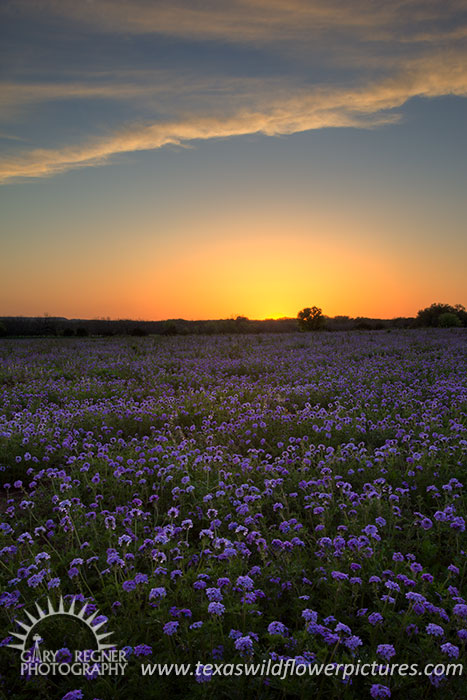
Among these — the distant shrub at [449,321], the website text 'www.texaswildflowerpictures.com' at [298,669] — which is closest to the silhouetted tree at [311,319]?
the distant shrub at [449,321]

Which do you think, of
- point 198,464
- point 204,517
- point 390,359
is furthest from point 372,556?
point 390,359

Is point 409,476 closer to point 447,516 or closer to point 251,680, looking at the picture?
point 447,516

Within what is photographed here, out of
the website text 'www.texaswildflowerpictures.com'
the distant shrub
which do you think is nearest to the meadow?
the website text 'www.texaswildflowerpictures.com'

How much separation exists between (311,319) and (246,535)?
36584 millimetres

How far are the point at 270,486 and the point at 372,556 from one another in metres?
1.52

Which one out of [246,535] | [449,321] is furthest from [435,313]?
[246,535]

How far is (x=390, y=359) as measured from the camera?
15.3 meters

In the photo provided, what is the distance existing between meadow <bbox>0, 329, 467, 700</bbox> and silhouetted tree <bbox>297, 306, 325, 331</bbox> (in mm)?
29062

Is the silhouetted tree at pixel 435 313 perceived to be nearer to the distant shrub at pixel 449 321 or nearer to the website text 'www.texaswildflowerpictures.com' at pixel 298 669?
the distant shrub at pixel 449 321

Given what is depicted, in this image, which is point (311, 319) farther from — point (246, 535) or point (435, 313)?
point (246, 535)

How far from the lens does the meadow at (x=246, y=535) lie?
2.68 metres

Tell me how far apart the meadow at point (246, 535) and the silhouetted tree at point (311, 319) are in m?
29.1

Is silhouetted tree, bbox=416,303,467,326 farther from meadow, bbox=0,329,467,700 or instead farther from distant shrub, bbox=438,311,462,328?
meadow, bbox=0,329,467,700

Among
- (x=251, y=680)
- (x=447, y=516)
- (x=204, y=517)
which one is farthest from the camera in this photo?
(x=204, y=517)
